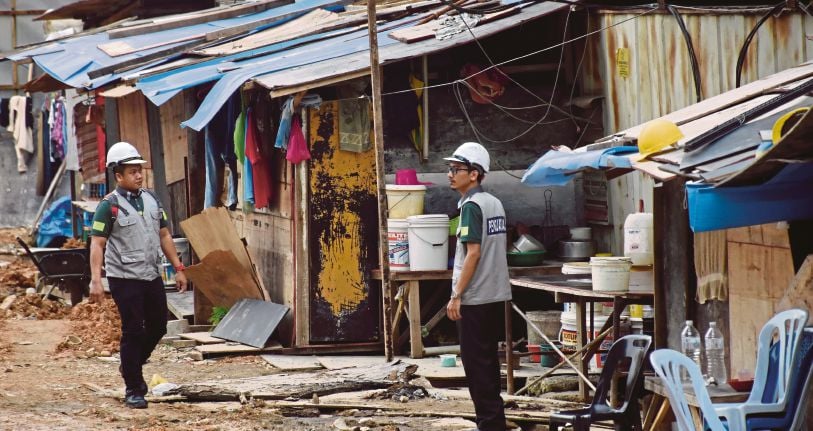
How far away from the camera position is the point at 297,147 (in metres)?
13.3

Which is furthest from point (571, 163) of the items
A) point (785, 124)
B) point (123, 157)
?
point (123, 157)

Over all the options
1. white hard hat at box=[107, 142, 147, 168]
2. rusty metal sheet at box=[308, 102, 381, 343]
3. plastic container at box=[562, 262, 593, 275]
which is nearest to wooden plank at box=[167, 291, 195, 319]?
rusty metal sheet at box=[308, 102, 381, 343]

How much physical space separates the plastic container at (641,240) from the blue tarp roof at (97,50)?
851 centimetres

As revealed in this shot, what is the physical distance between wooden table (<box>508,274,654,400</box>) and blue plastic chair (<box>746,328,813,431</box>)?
10.6ft

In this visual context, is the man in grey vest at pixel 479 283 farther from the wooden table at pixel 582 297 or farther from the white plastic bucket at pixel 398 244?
the white plastic bucket at pixel 398 244

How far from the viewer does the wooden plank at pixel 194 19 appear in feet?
64.5

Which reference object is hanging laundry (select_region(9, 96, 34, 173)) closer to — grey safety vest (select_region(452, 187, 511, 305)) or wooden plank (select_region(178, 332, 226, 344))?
wooden plank (select_region(178, 332, 226, 344))

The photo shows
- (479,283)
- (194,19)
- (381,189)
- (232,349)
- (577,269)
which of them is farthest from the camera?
(194,19)

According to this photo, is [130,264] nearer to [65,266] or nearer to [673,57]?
[673,57]

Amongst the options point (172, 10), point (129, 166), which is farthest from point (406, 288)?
point (172, 10)

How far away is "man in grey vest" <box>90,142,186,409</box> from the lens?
10.6 metres

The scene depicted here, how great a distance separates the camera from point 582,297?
1080 centimetres

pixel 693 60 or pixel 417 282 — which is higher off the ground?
pixel 693 60

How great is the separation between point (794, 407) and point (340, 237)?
7.24 m
